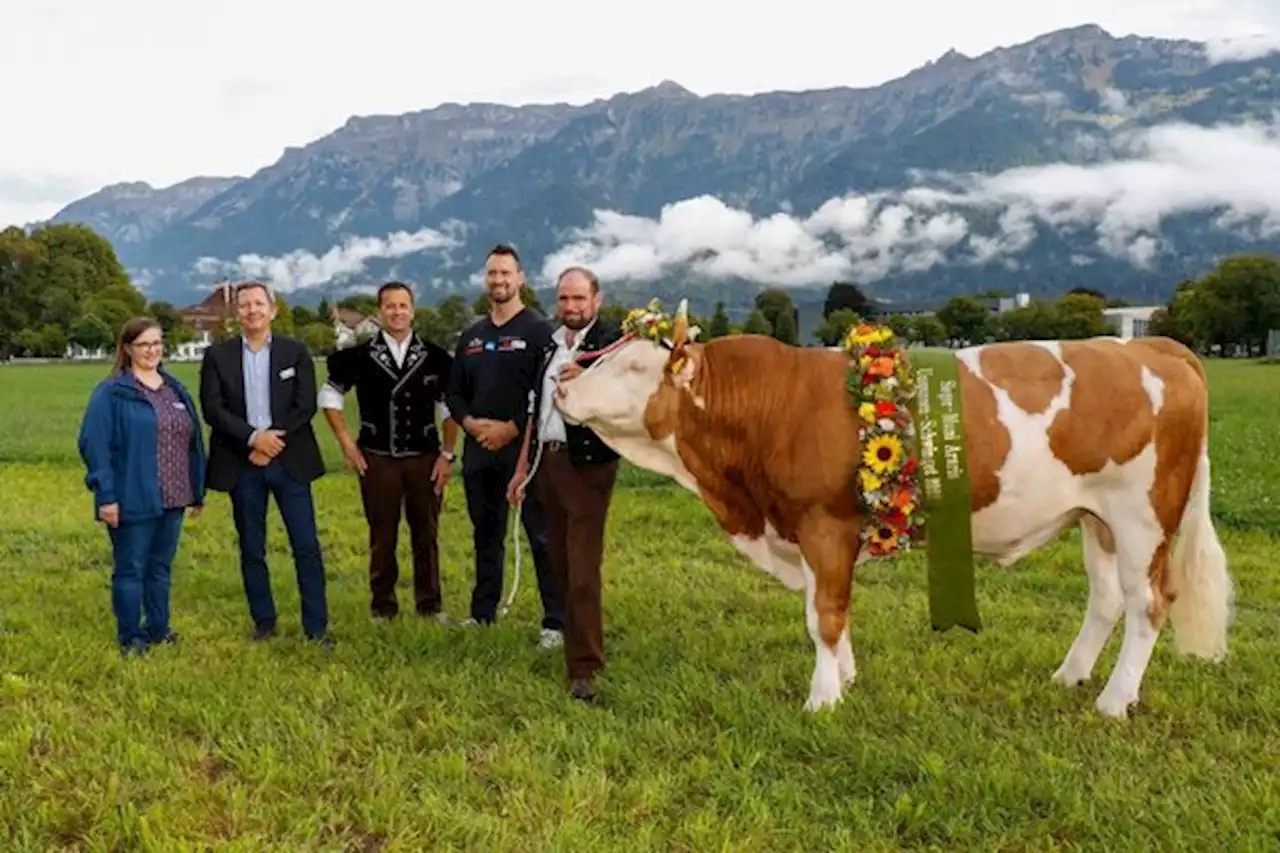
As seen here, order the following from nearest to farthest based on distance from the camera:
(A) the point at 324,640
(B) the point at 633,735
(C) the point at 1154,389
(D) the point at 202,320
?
1. (B) the point at 633,735
2. (C) the point at 1154,389
3. (A) the point at 324,640
4. (D) the point at 202,320

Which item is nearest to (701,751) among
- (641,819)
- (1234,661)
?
(641,819)

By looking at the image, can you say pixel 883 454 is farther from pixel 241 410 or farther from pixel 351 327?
pixel 351 327

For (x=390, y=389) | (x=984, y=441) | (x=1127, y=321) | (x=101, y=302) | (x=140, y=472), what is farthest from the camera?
(x=1127, y=321)

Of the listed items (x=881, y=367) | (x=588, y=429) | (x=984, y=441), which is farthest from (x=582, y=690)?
(x=984, y=441)

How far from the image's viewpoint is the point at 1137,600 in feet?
18.2

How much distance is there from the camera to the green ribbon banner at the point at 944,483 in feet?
17.5

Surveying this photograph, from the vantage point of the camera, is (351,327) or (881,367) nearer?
(881,367)

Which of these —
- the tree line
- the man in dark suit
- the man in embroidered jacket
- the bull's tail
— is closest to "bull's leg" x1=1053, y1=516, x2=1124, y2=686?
the bull's tail

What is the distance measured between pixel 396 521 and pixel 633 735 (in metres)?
2.95

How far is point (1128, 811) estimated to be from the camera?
13.8ft

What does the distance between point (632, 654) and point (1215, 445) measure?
51.4 feet

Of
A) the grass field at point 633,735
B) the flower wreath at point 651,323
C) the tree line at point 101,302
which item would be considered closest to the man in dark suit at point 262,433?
the grass field at point 633,735

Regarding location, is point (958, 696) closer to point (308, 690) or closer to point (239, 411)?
point (308, 690)

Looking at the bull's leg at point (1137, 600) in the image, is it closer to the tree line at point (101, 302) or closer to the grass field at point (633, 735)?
the grass field at point (633, 735)
